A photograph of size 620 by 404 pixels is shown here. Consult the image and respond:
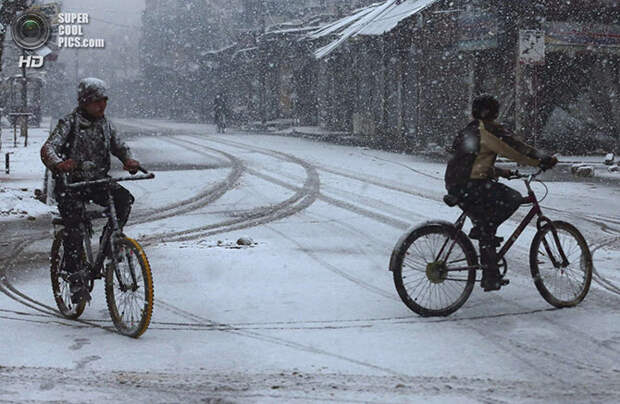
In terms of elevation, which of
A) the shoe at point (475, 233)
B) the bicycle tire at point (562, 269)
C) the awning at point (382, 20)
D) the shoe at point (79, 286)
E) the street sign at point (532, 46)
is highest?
the awning at point (382, 20)

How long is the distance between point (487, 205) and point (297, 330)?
1.69m

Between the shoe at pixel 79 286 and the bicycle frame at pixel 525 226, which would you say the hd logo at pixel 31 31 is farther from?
the bicycle frame at pixel 525 226

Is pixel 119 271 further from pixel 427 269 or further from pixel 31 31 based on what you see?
pixel 31 31

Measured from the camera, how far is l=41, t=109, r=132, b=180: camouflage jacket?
5.70m

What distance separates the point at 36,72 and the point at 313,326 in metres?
52.0

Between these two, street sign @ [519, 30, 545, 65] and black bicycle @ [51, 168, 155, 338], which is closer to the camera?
black bicycle @ [51, 168, 155, 338]

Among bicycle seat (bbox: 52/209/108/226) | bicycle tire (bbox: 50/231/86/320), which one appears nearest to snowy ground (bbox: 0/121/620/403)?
bicycle tire (bbox: 50/231/86/320)

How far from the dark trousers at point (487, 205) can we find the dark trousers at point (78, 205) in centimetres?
242

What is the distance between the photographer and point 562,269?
20.5 ft

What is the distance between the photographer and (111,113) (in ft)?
328

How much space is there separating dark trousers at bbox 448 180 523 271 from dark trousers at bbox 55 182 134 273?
2416 mm

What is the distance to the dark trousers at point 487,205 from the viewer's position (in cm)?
597

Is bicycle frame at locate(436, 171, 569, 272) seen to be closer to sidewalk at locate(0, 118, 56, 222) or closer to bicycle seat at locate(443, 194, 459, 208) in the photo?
bicycle seat at locate(443, 194, 459, 208)

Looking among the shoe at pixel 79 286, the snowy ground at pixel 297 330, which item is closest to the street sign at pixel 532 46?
the snowy ground at pixel 297 330
